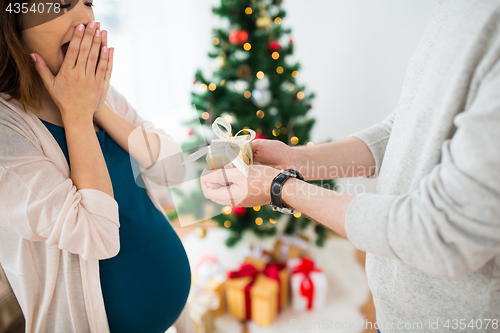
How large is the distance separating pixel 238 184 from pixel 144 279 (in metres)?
0.42

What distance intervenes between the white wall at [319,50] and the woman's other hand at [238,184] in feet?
4.73

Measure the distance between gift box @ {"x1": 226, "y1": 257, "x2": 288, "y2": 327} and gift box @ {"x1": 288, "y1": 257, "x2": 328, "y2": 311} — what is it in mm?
71

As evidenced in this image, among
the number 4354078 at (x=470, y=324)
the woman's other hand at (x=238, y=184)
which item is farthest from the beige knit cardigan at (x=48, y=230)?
the number 4354078 at (x=470, y=324)

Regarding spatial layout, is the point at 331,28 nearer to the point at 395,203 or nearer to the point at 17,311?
the point at 395,203

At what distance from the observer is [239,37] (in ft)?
5.75

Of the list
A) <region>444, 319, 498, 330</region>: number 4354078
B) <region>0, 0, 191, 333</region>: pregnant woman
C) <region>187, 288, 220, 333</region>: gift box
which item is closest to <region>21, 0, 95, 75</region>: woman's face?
<region>0, 0, 191, 333</region>: pregnant woman

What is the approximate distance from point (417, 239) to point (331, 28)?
2.37 metres

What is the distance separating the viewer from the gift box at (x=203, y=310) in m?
1.59

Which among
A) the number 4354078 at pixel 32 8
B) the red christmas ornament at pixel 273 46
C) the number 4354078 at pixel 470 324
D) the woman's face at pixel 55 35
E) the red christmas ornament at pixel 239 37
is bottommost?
the number 4354078 at pixel 470 324

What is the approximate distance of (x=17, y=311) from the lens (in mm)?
1046

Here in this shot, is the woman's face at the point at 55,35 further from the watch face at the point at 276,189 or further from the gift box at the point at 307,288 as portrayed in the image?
the gift box at the point at 307,288

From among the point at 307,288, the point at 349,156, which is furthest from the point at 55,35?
the point at 307,288

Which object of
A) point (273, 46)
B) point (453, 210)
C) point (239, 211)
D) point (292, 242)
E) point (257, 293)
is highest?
point (273, 46)

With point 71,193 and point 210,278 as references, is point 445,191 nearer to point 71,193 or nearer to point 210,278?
point 71,193
